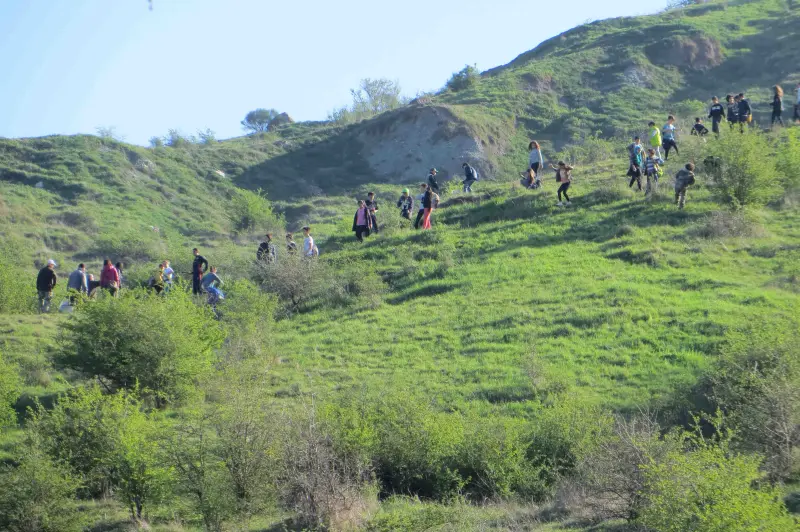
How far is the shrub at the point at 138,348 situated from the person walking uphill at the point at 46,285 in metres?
6.02

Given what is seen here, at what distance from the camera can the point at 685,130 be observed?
29391mm

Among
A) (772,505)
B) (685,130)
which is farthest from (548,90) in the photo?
(772,505)

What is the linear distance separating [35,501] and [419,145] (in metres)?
34.6

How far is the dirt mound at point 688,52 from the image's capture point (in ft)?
152

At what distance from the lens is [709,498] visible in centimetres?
762

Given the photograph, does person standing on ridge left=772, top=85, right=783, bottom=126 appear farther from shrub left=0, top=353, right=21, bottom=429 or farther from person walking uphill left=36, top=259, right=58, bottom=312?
shrub left=0, top=353, right=21, bottom=429

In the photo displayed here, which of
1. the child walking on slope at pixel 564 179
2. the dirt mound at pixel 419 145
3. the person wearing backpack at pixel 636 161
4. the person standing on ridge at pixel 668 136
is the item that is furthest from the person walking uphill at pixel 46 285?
the dirt mound at pixel 419 145

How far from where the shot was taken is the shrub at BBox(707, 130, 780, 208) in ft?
65.7

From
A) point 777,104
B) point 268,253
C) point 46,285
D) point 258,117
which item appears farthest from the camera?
point 258,117

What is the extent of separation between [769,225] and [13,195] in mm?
Answer: 29687

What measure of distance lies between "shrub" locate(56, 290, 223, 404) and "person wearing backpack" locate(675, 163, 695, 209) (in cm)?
1241

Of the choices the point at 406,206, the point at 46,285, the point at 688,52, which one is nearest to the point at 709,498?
the point at 46,285

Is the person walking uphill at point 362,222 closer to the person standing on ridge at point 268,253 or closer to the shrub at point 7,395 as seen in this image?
the person standing on ridge at point 268,253

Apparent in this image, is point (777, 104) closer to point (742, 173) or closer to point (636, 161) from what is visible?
point (636, 161)
